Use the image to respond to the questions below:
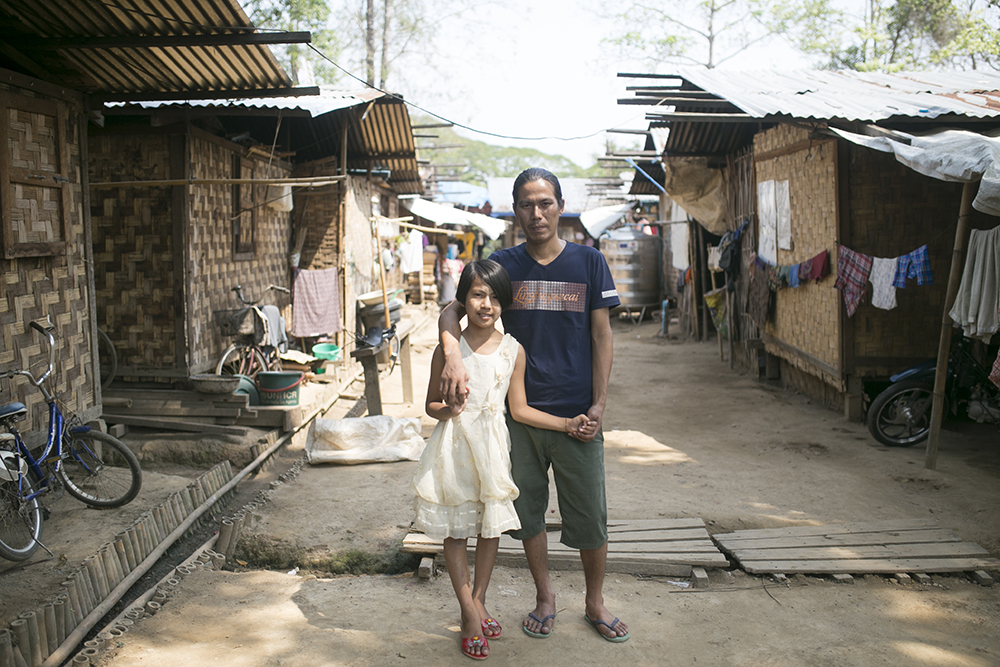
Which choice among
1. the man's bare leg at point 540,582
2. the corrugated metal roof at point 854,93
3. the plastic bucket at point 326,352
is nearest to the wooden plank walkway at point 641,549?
the man's bare leg at point 540,582

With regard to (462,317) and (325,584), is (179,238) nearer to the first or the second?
(325,584)

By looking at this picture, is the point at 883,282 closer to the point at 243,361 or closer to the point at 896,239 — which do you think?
the point at 896,239

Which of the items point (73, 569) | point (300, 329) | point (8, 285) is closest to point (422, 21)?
point (300, 329)

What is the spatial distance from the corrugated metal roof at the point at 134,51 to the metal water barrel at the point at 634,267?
577 inches

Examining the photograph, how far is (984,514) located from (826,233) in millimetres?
3508

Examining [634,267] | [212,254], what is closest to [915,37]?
→ [634,267]

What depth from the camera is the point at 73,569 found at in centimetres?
409

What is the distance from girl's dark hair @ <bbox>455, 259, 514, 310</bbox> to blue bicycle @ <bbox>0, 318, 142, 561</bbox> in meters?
2.87

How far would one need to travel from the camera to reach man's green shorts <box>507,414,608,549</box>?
2.95 metres

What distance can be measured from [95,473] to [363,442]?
205cm

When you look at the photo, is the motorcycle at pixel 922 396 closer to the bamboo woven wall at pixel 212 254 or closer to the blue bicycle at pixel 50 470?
the blue bicycle at pixel 50 470

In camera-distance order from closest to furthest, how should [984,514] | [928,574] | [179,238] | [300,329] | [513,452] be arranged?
[513,452] → [928,574] → [984,514] → [179,238] → [300,329]

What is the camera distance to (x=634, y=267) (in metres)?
19.7

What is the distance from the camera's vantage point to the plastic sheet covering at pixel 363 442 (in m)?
6.30
